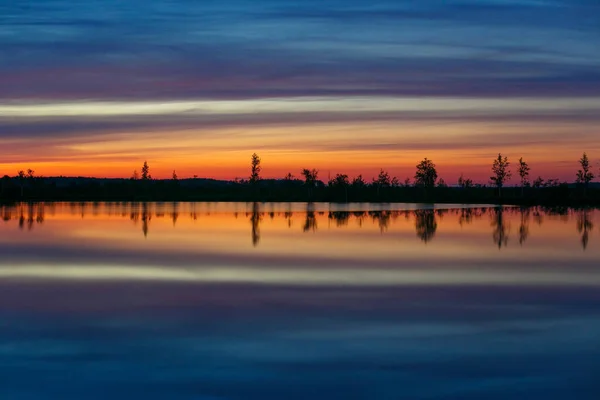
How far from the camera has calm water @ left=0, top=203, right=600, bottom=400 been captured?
798 centimetres

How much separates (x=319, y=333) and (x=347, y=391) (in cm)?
264

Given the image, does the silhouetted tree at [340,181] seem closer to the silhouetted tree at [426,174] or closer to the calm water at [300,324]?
the silhouetted tree at [426,174]

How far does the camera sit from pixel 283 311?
11953 mm

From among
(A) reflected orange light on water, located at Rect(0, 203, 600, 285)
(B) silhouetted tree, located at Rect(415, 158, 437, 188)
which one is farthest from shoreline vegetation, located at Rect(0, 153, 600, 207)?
(A) reflected orange light on water, located at Rect(0, 203, 600, 285)

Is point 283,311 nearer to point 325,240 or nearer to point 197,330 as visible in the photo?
point 197,330

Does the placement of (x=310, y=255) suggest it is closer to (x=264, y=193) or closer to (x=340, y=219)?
(x=340, y=219)

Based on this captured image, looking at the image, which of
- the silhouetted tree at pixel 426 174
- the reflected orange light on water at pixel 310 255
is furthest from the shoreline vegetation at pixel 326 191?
the reflected orange light on water at pixel 310 255

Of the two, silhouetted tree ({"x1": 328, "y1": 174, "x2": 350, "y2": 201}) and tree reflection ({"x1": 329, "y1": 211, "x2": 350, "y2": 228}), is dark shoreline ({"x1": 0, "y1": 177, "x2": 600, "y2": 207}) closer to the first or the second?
silhouetted tree ({"x1": 328, "y1": 174, "x2": 350, "y2": 201})

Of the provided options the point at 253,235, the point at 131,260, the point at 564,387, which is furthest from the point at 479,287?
the point at 253,235

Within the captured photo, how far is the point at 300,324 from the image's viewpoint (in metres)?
10.9

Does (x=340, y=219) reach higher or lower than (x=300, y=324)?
higher

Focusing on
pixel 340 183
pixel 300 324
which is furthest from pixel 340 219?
pixel 340 183

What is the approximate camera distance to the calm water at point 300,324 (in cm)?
798

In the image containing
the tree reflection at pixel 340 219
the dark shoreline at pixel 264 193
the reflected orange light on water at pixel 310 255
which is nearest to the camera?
the reflected orange light on water at pixel 310 255
